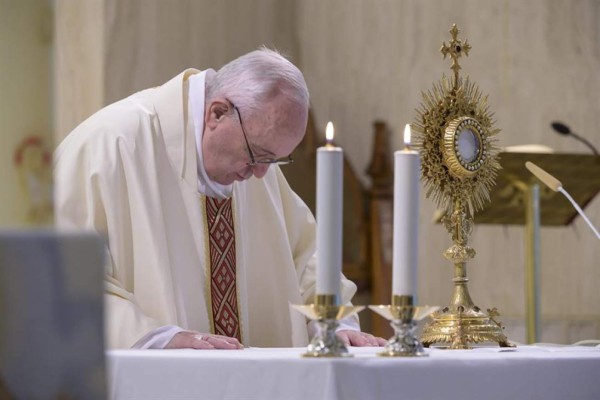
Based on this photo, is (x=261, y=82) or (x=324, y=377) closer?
(x=324, y=377)

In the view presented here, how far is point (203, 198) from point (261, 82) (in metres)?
0.47

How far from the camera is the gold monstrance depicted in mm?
3225

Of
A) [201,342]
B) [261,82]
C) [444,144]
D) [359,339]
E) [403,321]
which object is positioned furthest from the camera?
[261,82]

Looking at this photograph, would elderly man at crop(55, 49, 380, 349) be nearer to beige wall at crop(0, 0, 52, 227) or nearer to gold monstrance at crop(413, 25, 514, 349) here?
gold monstrance at crop(413, 25, 514, 349)

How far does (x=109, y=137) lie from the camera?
12.9 ft

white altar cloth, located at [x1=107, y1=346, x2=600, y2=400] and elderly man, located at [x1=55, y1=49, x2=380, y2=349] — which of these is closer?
white altar cloth, located at [x1=107, y1=346, x2=600, y2=400]

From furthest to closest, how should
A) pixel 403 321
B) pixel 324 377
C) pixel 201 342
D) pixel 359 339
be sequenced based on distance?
pixel 359 339 → pixel 201 342 → pixel 403 321 → pixel 324 377

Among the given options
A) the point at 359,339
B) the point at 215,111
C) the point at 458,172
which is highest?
the point at 215,111

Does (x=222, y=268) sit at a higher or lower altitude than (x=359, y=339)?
higher

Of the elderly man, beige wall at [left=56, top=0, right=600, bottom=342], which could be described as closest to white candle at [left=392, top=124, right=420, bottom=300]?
the elderly man

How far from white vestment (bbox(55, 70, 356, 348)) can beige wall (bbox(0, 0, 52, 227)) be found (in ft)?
7.77

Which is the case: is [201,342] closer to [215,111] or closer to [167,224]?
[167,224]

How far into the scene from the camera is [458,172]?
3.26 meters

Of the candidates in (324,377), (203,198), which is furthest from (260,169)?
(324,377)
